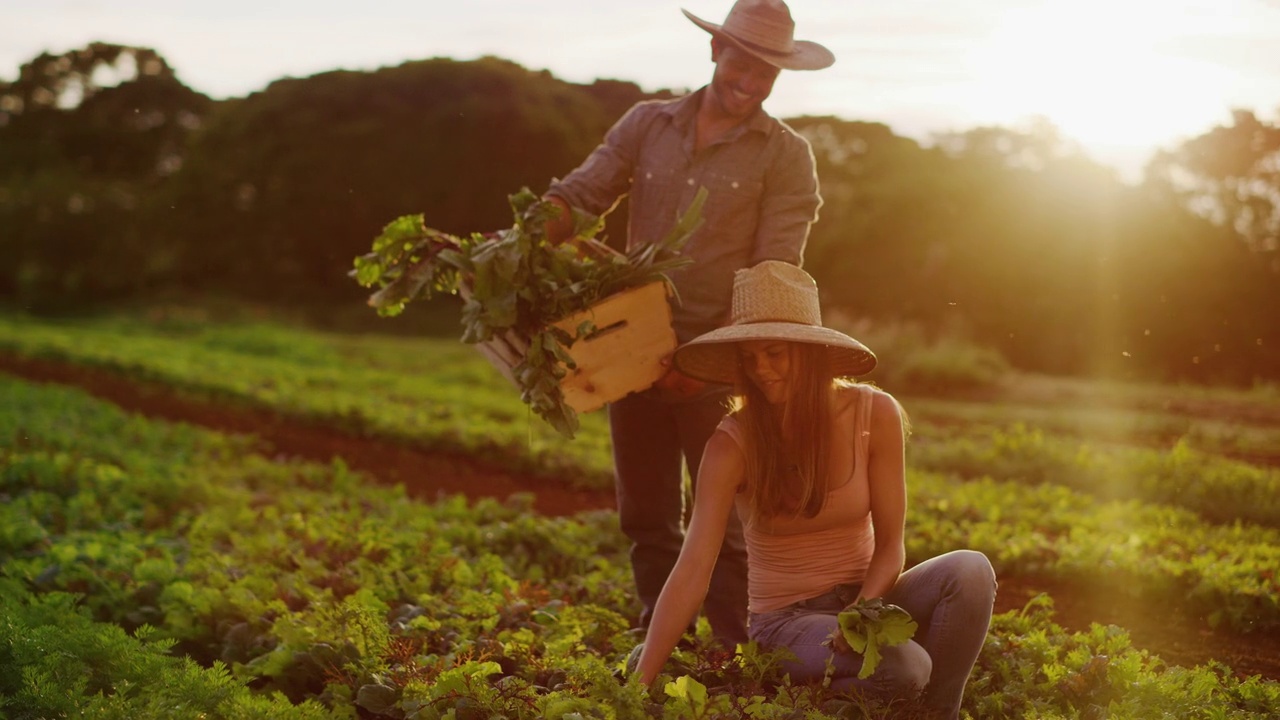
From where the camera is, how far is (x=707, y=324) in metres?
4.43

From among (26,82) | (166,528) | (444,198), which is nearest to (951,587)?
(166,528)

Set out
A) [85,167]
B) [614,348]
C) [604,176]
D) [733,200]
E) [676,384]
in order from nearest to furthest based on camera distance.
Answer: [614,348], [676,384], [733,200], [604,176], [85,167]

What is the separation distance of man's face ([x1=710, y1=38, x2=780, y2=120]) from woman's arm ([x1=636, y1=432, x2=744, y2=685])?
1329mm

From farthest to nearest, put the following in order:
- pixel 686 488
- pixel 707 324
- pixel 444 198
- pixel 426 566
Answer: pixel 444 198
pixel 426 566
pixel 686 488
pixel 707 324

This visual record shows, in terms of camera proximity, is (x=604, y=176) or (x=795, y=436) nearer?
(x=795, y=436)

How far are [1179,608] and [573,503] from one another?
4.17m

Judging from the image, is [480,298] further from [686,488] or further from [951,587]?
[951,587]

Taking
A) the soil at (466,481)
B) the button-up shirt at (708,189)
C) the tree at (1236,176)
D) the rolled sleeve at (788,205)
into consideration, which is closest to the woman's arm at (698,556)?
the button-up shirt at (708,189)

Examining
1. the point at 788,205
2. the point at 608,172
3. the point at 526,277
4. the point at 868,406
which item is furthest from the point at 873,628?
the point at 608,172

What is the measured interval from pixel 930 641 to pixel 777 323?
1.01m

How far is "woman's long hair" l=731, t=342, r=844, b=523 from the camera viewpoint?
346 cm

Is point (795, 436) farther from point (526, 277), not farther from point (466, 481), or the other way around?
point (466, 481)

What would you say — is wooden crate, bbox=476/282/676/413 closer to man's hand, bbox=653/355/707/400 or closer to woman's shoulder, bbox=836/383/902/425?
man's hand, bbox=653/355/707/400

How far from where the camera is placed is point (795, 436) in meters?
3.45
